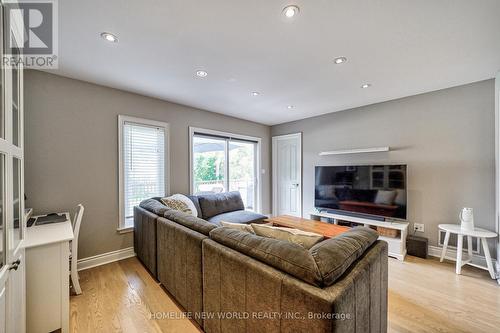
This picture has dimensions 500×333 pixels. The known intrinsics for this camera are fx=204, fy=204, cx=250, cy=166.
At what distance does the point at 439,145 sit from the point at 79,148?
5.11 metres

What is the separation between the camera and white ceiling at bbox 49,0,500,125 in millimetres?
1511

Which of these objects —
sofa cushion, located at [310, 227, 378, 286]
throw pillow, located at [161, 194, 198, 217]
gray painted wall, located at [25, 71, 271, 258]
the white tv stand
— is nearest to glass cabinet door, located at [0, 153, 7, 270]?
sofa cushion, located at [310, 227, 378, 286]

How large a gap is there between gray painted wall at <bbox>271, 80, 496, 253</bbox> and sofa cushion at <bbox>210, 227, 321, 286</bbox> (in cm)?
319

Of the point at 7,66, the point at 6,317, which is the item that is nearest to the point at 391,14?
the point at 7,66

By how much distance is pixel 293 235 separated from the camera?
1.43m

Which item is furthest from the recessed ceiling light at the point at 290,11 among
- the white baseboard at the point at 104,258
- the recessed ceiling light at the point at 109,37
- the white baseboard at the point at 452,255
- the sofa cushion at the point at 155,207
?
the white baseboard at the point at 452,255

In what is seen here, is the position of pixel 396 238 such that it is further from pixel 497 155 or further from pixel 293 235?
pixel 293 235

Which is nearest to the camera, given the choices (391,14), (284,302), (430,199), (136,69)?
(284,302)

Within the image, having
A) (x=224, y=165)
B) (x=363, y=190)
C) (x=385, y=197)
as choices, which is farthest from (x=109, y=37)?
(x=385, y=197)

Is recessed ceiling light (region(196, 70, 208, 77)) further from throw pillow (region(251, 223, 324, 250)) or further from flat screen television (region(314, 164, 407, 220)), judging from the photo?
flat screen television (region(314, 164, 407, 220))

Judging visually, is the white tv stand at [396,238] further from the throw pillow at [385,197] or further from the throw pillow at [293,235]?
the throw pillow at [293,235]

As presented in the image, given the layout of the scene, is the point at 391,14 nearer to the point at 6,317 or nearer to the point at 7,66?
the point at 7,66

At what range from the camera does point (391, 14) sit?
1549mm

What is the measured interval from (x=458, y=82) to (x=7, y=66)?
4.52m
